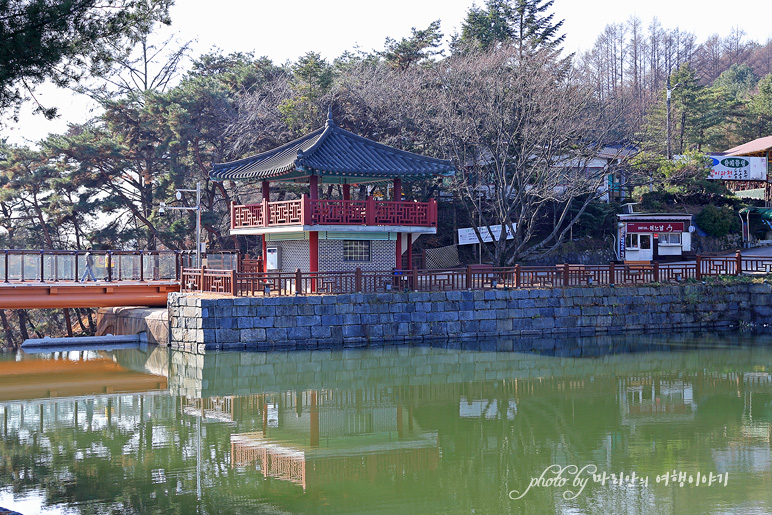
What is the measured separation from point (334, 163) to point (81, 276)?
9.18 meters

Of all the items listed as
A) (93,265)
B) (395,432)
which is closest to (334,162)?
(93,265)

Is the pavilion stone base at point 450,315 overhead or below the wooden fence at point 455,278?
below

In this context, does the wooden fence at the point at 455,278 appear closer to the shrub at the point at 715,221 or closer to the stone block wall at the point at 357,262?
the stone block wall at the point at 357,262

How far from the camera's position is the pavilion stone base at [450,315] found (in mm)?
22062

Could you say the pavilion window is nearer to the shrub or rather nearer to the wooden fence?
the wooden fence

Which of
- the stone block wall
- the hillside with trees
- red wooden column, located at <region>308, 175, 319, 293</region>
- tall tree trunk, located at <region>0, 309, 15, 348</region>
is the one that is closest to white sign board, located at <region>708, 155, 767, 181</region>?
the hillside with trees

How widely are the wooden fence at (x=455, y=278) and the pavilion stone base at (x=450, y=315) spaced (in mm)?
512

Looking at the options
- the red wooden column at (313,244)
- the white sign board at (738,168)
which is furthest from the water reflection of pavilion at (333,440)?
the white sign board at (738,168)

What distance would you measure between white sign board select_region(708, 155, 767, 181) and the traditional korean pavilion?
21.2m

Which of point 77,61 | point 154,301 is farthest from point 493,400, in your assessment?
point 154,301

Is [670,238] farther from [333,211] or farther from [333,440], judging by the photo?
[333,440]

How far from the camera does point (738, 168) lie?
132 ft

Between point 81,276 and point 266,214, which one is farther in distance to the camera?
point 266,214

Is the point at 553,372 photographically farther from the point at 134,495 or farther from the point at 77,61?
the point at 77,61
